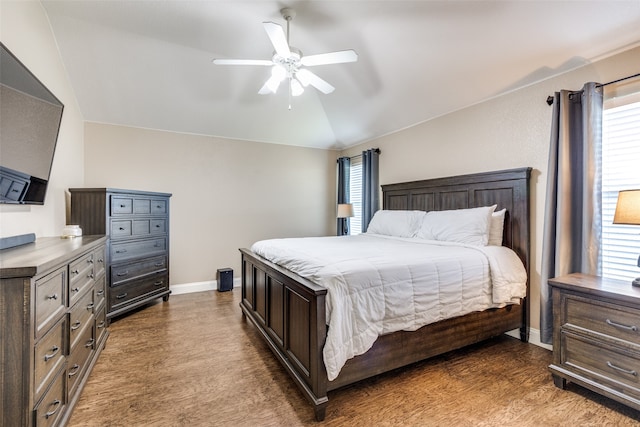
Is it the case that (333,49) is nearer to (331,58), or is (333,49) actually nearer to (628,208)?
(331,58)

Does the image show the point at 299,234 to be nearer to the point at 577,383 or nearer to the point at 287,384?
the point at 287,384

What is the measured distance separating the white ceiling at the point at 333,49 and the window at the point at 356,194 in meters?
0.95

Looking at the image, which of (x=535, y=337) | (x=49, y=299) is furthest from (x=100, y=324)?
(x=535, y=337)

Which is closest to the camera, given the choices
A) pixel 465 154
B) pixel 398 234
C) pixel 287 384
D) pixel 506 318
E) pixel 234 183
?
pixel 287 384

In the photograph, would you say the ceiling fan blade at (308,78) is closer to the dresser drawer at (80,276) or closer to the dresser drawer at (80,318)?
the dresser drawer at (80,276)

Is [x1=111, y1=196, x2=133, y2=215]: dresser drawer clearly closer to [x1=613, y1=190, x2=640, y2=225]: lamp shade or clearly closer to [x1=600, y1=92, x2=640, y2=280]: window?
[x1=613, y1=190, x2=640, y2=225]: lamp shade

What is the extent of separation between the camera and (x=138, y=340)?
2.79 m

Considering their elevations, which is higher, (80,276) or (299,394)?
(80,276)

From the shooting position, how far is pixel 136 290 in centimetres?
348

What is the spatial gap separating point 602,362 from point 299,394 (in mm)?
1952

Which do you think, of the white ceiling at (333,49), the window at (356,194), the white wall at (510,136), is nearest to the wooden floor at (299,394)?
the white wall at (510,136)

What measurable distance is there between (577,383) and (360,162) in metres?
4.00

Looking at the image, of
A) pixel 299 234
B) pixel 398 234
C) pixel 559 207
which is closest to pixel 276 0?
pixel 398 234

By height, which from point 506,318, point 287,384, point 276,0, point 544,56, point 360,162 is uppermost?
point 276,0
